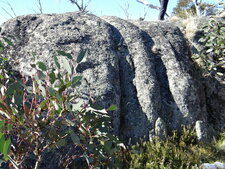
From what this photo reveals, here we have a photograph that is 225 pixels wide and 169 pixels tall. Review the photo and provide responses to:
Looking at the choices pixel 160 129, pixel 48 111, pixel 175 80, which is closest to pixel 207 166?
pixel 160 129

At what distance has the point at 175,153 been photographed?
17.6 ft

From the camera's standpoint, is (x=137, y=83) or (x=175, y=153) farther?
(x=137, y=83)

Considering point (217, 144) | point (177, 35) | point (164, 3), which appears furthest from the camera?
point (164, 3)

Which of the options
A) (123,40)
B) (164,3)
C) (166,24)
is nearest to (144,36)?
(123,40)

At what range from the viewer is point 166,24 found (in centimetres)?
830

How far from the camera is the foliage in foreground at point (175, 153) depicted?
507cm

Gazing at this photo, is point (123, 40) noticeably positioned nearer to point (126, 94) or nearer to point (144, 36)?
point (144, 36)

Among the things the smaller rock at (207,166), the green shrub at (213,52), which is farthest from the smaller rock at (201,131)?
the green shrub at (213,52)

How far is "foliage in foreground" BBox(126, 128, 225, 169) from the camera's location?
507cm

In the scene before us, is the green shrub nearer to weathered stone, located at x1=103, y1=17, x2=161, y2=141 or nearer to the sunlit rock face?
the sunlit rock face

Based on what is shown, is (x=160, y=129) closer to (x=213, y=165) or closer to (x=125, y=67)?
(x=213, y=165)

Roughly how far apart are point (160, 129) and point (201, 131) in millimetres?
959

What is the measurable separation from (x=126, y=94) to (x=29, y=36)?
248cm

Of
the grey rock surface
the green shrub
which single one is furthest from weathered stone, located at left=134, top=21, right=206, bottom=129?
the grey rock surface
